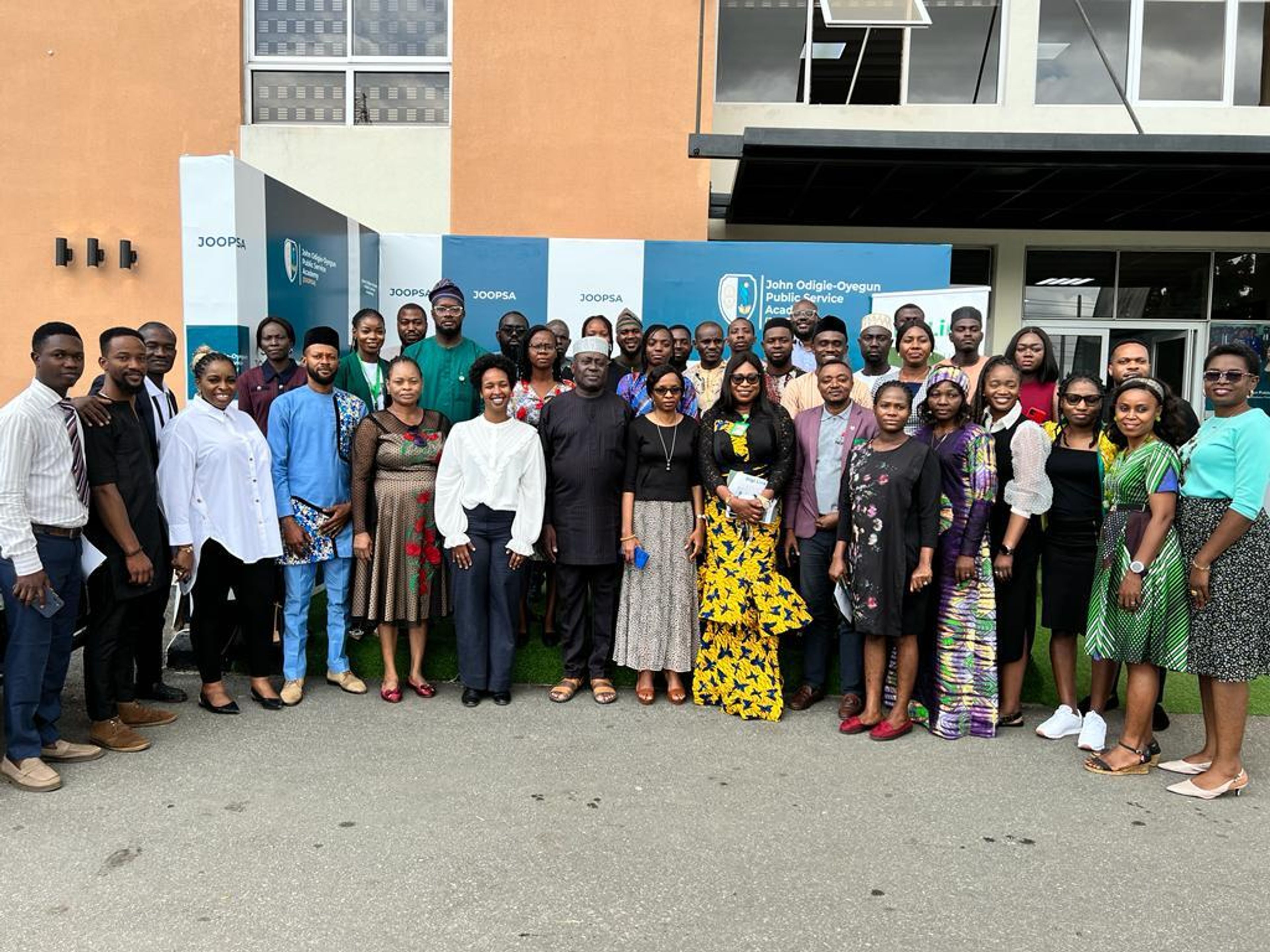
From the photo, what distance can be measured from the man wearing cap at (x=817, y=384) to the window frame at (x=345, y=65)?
6.90 meters

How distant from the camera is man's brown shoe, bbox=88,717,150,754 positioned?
176 inches

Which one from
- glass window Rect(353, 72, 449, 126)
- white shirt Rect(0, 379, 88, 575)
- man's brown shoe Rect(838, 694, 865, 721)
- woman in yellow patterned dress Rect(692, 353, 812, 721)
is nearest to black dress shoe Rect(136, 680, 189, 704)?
white shirt Rect(0, 379, 88, 575)

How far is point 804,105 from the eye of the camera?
12016 millimetres

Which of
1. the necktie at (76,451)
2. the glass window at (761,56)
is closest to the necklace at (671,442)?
the necktie at (76,451)

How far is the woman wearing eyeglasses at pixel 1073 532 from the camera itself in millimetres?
4676

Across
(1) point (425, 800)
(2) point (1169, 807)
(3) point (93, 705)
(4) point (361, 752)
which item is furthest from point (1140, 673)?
(3) point (93, 705)

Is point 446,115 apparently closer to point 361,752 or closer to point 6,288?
point 6,288

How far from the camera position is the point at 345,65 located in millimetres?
11164

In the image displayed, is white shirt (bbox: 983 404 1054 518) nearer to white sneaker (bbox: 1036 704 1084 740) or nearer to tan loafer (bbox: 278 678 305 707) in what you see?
white sneaker (bbox: 1036 704 1084 740)

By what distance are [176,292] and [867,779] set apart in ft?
32.3

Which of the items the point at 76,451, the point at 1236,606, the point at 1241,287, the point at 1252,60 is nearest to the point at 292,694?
the point at 76,451

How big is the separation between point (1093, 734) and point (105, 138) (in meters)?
11.6

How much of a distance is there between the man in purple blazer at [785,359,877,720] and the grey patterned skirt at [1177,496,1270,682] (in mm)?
1610

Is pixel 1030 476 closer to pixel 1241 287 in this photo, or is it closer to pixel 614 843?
pixel 614 843
